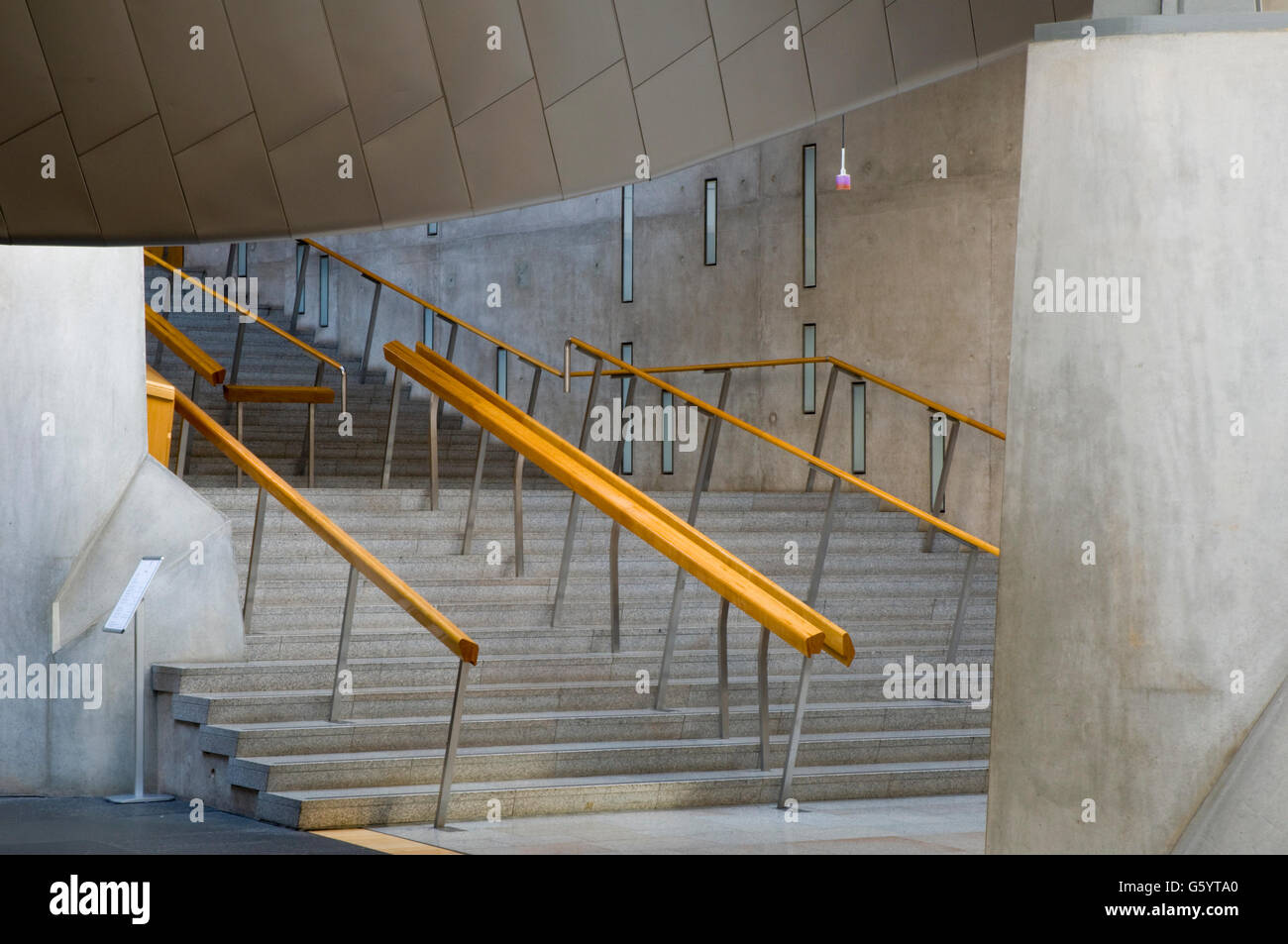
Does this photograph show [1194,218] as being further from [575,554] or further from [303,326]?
[303,326]

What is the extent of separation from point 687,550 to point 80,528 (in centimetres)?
232

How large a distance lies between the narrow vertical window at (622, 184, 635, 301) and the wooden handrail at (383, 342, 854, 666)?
376 centimetres

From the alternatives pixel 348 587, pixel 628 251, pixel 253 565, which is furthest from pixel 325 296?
pixel 348 587

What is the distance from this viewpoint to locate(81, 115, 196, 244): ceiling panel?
643 cm

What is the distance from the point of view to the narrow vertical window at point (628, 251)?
1196cm

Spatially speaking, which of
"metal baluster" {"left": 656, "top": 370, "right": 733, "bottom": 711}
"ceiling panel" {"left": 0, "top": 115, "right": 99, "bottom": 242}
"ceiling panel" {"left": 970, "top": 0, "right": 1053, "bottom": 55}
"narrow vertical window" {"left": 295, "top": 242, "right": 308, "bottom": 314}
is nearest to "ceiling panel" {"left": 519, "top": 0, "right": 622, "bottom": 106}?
"ceiling panel" {"left": 970, "top": 0, "right": 1053, "bottom": 55}

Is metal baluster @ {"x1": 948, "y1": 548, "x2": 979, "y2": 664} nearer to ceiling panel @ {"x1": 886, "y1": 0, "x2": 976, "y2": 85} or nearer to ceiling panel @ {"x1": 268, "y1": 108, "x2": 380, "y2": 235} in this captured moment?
ceiling panel @ {"x1": 886, "y1": 0, "x2": 976, "y2": 85}

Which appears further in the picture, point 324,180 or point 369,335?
point 369,335

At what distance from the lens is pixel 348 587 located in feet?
20.7

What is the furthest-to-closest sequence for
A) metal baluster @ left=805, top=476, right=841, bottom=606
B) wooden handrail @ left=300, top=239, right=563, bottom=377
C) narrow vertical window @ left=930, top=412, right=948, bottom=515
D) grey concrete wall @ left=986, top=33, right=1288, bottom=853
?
wooden handrail @ left=300, top=239, right=563, bottom=377 < narrow vertical window @ left=930, top=412, right=948, bottom=515 < metal baluster @ left=805, top=476, right=841, bottom=606 < grey concrete wall @ left=986, top=33, right=1288, bottom=853

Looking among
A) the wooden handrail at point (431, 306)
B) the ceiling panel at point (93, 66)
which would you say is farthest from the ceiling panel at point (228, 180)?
the wooden handrail at point (431, 306)

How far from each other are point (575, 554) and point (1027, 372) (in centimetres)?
521

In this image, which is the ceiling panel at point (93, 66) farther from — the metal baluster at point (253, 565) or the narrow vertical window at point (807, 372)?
the narrow vertical window at point (807, 372)

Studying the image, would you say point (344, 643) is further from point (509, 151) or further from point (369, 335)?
point (369, 335)
